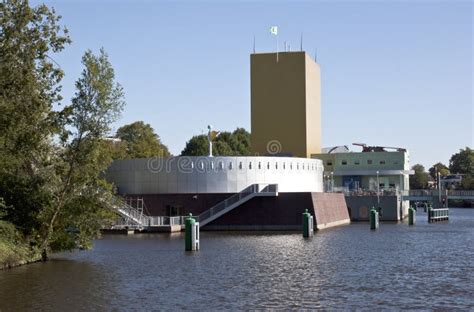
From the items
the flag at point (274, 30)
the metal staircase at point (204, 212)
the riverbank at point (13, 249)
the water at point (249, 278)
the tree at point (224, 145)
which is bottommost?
the water at point (249, 278)

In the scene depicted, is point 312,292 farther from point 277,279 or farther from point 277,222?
point 277,222

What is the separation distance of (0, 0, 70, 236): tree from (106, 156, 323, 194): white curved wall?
3882 centimetres

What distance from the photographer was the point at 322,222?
3246 inches

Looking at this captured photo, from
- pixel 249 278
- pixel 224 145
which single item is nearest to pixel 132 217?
pixel 249 278

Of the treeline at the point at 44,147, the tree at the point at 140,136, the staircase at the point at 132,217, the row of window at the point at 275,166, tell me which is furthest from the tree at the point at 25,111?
the tree at the point at 140,136

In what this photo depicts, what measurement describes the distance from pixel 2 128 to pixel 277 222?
42.9 m

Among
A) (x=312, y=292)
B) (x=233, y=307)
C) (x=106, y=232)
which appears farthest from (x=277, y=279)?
(x=106, y=232)

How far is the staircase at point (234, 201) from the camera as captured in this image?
79062mm

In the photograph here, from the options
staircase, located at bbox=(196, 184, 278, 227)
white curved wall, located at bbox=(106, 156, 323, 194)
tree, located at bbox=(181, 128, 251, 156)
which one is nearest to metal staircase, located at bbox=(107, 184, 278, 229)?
staircase, located at bbox=(196, 184, 278, 227)

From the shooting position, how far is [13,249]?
41.1 metres

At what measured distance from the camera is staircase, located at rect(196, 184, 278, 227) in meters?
79.1

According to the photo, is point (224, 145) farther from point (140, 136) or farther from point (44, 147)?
point (44, 147)

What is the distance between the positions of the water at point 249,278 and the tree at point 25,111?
4.10m

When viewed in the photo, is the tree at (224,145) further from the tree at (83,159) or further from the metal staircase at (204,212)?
the tree at (83,159)
